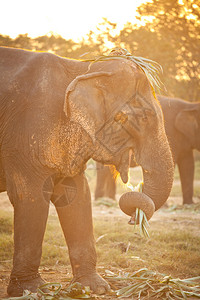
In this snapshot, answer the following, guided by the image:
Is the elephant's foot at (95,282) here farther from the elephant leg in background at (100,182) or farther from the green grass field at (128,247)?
the elephant leg in background at (100,182)

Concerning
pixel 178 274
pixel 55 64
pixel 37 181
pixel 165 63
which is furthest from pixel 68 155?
pixel 165 63

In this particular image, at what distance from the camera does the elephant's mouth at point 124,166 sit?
201 inches

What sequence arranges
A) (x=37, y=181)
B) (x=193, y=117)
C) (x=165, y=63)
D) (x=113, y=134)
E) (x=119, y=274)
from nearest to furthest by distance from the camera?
(x=37, y=181), (x=113, y=134), (x=119, y=274), (x=193, y=117), (x=165, y=63)

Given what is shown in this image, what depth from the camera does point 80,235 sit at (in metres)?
5.15

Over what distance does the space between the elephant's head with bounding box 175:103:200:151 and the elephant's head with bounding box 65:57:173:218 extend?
7.48 metres

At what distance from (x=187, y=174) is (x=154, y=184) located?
7.92 meters

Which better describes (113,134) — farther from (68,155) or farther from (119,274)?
(119,274)

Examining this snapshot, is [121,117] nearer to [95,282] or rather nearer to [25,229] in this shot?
[25,229]

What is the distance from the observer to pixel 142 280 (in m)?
5.12

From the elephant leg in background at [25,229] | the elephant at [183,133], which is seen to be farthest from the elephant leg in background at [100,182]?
the elephant leg in background at [25,229]

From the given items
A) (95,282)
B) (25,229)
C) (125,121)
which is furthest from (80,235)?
(125,121)

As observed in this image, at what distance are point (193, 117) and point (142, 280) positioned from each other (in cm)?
808

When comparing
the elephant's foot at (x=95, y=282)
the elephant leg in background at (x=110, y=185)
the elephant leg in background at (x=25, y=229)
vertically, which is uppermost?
the elephant leg in background at (x=25, y=229)

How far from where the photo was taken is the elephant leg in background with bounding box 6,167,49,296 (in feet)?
15.2
